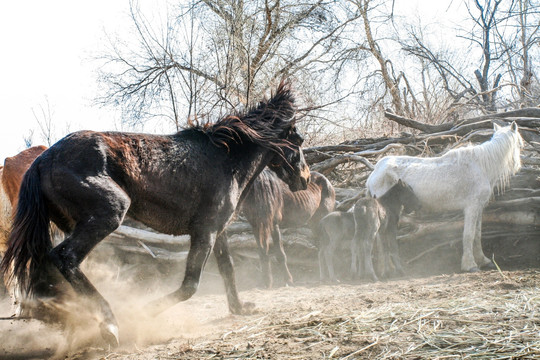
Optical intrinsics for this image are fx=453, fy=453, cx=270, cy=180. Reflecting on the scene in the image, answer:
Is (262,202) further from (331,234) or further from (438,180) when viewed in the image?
(438,180)

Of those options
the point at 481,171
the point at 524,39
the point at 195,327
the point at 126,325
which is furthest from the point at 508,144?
the point at 524,39

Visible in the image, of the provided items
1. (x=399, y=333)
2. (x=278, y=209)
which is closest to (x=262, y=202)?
(x=278, y=209)

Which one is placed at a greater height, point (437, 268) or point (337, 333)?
point (337, 333)

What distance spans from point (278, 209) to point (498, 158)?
352cm

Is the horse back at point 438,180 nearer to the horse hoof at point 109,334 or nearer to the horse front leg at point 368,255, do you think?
the horse front leg at point 368,255

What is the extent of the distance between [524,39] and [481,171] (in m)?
9.83

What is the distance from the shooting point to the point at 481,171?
7031mm

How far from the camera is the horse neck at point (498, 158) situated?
6961mm

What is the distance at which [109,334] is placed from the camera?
3193 millimetres

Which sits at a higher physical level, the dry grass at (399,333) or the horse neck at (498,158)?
the horse neck at (498,158)

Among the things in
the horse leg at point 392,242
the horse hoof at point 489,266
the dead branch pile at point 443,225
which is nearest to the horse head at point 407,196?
the horse leg at point 392,242

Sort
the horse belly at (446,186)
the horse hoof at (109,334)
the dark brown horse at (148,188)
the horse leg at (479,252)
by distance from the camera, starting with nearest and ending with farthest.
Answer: the horse hoof at (109,334), the dark brown horse at (148,188), the horse leg at (479,252), the horse belly at (446,186)

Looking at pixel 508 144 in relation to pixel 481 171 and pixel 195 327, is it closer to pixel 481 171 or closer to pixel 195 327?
pixel 481 171

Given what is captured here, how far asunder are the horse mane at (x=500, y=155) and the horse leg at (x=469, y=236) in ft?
1.90
